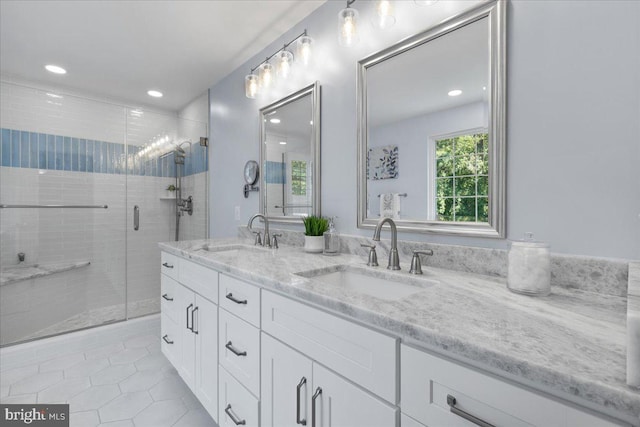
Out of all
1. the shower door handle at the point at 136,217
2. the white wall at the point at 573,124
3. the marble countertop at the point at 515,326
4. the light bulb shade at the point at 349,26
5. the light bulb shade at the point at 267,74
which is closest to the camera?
the marble countertop at the point at 515,326

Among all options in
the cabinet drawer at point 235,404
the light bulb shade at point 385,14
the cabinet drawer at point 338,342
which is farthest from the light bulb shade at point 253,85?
the cabinet drawer at point 235,404

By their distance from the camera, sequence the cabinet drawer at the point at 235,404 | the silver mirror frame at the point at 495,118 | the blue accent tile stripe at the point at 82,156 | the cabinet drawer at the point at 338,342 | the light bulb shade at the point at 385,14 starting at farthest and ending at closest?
the blue accent tile stripe at the point at 82,156 < the light bulb shade at the point at 385,14 < the cabinet drawer at the point at 235,404 < the silver mirror frame at the point at 495,118 < the cabinet drawer at the point at 338,342

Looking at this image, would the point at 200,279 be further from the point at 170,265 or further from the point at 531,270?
the point at 531,270

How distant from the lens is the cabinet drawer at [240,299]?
3.64ft

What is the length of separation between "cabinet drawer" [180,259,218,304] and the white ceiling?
1.60m

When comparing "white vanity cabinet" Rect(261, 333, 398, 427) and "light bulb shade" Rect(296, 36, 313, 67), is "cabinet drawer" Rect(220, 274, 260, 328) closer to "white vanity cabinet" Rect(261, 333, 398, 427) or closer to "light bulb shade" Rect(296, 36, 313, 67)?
"white vanity cabinet" Rect(261, 333, 398, 427)

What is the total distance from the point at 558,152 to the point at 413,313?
73 centimetres

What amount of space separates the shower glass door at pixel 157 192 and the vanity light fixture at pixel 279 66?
48.7 inches

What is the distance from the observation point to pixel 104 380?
1930 millimetres

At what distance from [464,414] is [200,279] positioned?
130 centimetres

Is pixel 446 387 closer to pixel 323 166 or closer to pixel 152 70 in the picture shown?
pixel 323 166

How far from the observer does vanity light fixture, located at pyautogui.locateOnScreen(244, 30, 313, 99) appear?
5.75ft

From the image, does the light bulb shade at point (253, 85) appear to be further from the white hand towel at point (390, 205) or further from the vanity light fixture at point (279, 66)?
the white hand towel at point (390, 205)
